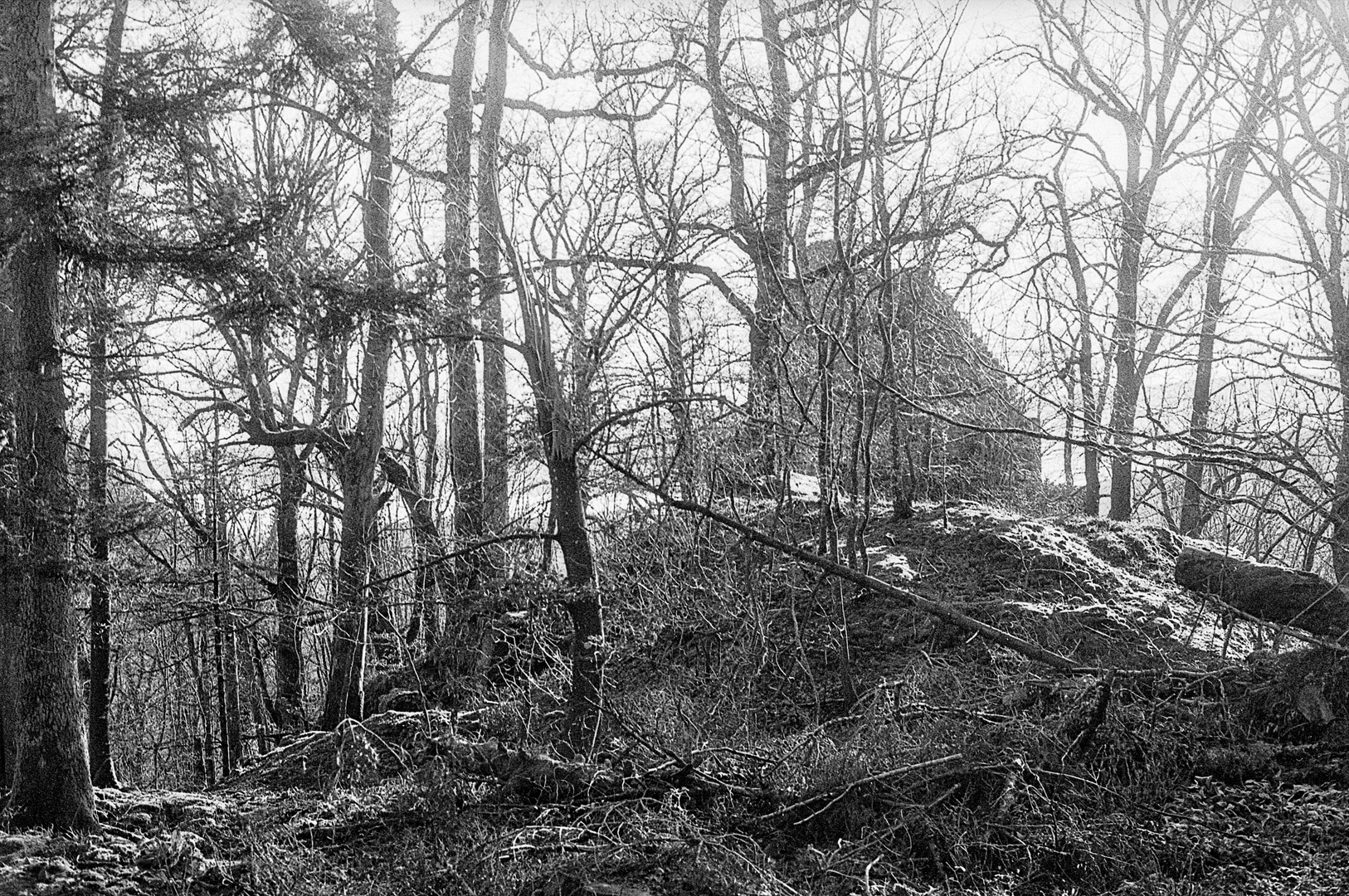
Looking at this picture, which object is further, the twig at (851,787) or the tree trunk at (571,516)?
the tree trunk at (571,516)

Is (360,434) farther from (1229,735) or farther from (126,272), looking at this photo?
(1229,735)

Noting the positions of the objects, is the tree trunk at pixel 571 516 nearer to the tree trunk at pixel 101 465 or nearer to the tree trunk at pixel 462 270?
→ the tree trunk at pixel 462 270

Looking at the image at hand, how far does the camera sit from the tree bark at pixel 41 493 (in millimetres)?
8398

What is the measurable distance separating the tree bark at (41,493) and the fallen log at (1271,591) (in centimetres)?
862

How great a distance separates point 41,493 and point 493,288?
4905mm

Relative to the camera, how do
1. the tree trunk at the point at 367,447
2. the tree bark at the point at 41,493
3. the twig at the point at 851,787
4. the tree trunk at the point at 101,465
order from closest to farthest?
1. the twig at the point at 851,787
2. the tree bark at the point at 41,493
3. the tree trunk at the point at 101,465
4. the tree trunk at the point at 367,447

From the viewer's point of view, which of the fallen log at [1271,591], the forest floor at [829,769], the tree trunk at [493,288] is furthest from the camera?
the tree trunk at [493,288]

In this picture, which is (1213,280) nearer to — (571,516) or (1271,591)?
(1271,591)

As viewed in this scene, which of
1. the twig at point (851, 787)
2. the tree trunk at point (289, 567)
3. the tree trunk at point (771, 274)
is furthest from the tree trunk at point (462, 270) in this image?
the twig at point (851, 787)

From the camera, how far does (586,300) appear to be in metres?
9.75

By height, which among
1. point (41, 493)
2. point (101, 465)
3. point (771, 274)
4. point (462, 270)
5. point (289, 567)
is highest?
point (462, 270)

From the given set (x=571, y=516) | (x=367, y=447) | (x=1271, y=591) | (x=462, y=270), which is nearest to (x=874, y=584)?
(x=571, y=516)

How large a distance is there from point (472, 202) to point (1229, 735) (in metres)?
8.65

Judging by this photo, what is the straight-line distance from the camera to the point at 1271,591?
7.56 meters
